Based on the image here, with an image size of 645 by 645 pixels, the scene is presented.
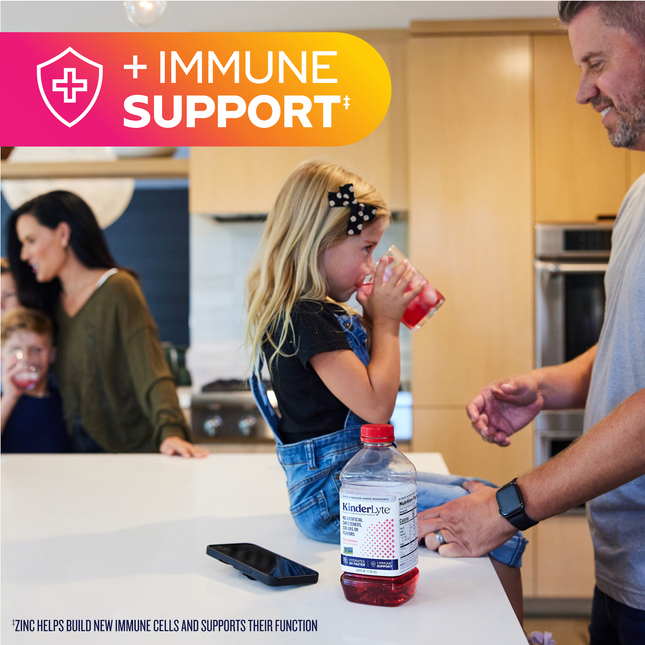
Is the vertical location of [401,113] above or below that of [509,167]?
above

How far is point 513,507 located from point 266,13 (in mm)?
2226

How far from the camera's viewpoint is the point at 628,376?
973 millimetres

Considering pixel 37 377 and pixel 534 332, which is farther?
pixel 534 332

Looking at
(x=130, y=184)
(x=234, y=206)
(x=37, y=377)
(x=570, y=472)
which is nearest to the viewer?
(x=570, y=472)

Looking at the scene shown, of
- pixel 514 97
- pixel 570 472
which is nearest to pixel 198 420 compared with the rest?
pixel 514 97

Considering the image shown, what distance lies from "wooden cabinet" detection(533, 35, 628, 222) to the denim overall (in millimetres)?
1783

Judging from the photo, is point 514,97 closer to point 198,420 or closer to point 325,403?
point 198,420

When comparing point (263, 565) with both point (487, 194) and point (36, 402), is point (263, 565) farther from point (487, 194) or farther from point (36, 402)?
point (487, 194)

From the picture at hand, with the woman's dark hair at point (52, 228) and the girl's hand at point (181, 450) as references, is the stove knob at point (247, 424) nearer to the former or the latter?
the woman's dark hair at point (52, 228)

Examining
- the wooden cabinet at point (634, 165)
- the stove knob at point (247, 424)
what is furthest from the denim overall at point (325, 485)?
the wooden cabinet at point (634, 165)

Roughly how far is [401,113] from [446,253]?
616 millimetres

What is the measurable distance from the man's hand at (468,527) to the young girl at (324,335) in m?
0.07

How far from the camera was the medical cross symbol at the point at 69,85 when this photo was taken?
1130mm

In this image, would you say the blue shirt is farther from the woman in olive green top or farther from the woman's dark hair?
the woman's dark hair
